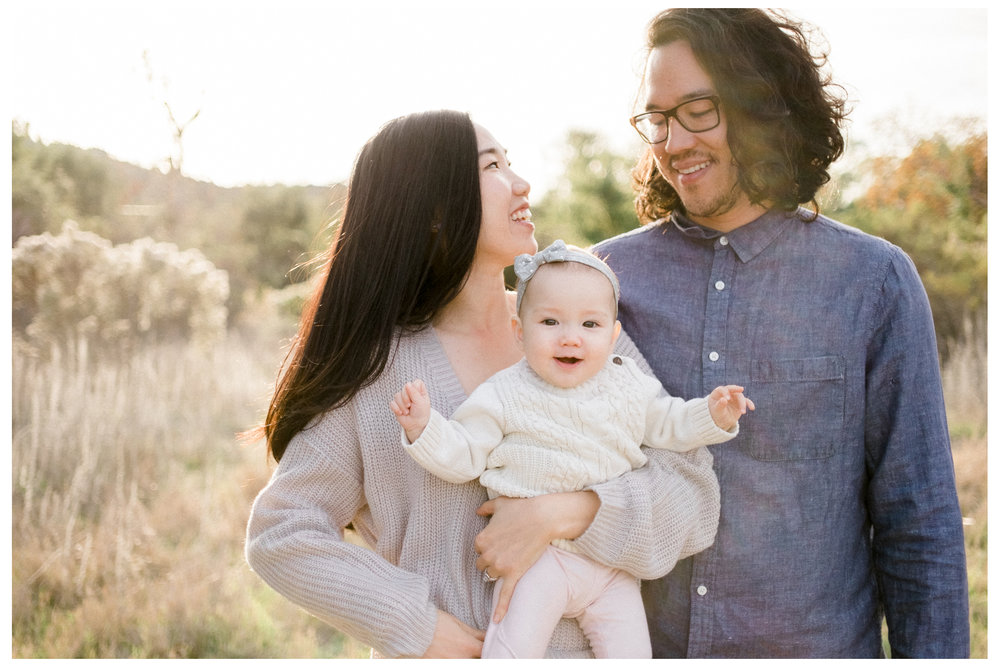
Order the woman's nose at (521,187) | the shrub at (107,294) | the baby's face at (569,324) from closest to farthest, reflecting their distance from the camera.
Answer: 1. the baby's face at (569,324)
2. the woman's nose at (521,187)
3. the shrub at (107,294)

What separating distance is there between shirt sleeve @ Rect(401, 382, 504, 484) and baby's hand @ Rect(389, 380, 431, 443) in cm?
2

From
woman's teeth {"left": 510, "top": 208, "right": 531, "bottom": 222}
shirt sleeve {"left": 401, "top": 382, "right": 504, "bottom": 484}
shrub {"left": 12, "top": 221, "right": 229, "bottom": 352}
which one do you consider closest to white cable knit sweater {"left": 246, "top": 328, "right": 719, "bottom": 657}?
shirt sleeve {"left": 401, "top": 382, "right": 504, "bottom": 484}

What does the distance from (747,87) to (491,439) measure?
1.35 metres

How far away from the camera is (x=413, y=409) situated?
2010mm

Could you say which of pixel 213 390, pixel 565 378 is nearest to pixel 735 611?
pixel 565 378

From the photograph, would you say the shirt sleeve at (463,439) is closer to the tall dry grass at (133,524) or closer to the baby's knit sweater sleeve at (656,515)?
the baby's knit sweater sleeve at (656,515)

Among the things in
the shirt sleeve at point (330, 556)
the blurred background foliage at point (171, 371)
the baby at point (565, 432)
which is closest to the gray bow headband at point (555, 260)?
the baby at point (565, 432)

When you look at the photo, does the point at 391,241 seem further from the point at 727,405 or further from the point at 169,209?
the point at 169,209

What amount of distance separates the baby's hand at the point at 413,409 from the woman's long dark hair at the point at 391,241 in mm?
295

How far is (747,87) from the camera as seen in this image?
2479 millimetres

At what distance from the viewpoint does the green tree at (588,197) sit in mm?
8547

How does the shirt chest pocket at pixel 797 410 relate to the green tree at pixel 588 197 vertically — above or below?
below

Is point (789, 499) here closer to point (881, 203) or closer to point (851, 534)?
point (851, 534)

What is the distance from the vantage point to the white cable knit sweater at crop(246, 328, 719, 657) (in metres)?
2.09
